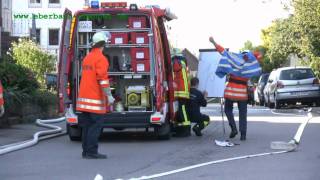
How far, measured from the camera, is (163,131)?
13.3 metres

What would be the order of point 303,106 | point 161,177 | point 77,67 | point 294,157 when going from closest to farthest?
point 161,177 → point 294,157 → point 77,67 → point 303,106

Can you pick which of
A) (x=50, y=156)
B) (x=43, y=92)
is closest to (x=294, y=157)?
(x=50, y=156)

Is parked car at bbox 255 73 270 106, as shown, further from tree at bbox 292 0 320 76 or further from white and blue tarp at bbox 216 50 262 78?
white and blue tarp at bbox 216 50 262 78

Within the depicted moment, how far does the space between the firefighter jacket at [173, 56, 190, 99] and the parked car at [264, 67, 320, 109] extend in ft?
38.0

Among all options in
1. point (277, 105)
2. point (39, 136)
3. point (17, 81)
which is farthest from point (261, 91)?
point (39, 136)

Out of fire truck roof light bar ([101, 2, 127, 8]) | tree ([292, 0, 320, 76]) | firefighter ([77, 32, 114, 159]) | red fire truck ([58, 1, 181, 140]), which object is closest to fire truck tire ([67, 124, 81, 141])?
red fire truck ([58, 1, 181, 140])

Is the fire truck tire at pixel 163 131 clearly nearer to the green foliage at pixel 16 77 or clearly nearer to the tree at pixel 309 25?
→ the green foliage at pixel 16 77

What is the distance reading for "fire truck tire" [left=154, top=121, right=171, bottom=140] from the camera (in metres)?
13.3

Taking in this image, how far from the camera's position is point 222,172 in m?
9.16

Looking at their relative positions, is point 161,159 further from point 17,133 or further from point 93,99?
point 17,133

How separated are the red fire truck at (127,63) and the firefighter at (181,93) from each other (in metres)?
0.38

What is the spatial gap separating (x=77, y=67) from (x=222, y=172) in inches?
195

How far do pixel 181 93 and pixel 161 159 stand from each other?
12.6 feet

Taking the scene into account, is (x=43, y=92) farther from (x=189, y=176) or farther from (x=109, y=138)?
(x=189, y=176)
